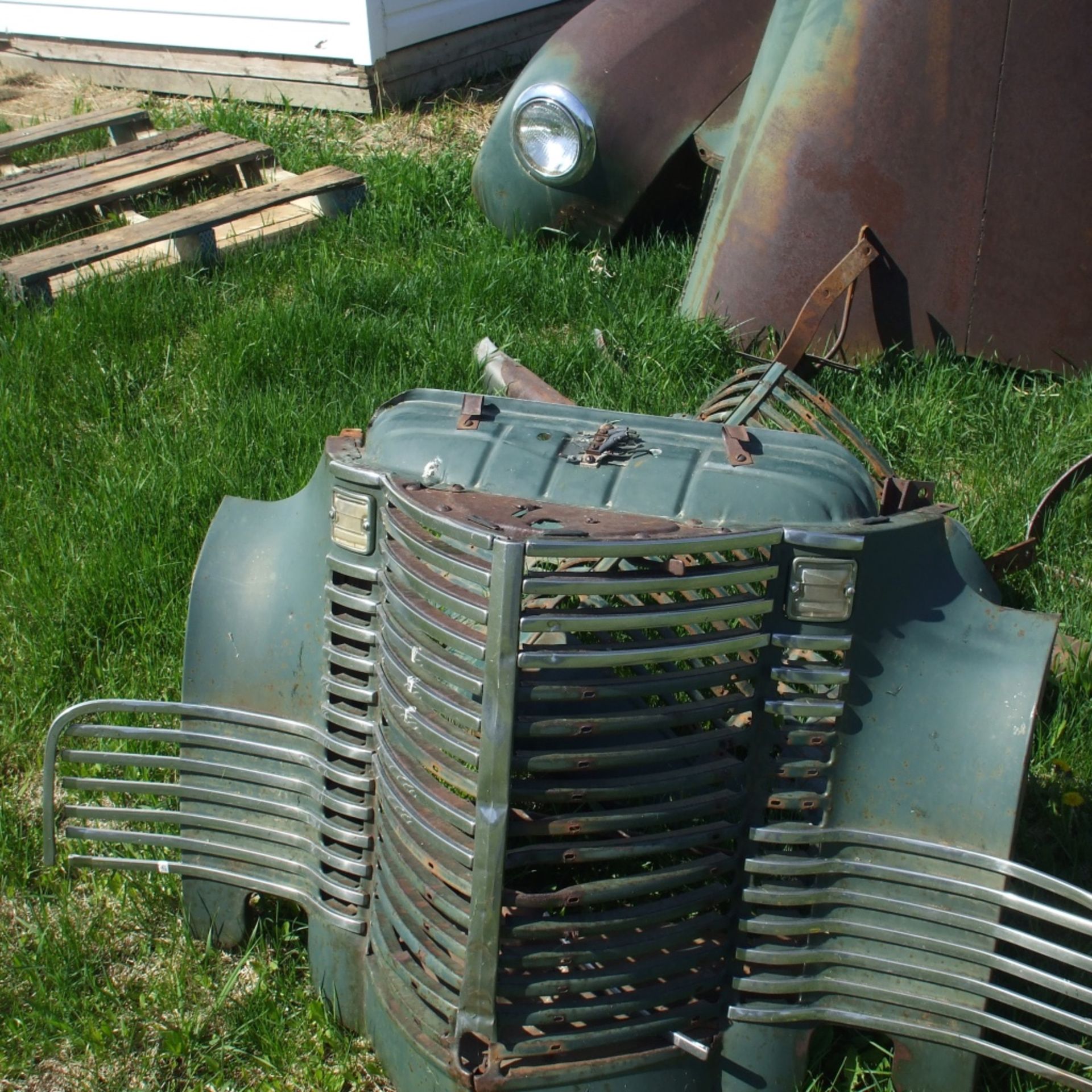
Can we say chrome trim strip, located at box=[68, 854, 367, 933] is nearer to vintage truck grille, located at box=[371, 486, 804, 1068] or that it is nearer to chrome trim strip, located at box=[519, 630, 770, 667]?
vintage truck grille, located at box=[371, 486, 804, 1068]

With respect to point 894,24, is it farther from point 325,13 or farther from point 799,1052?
point 325,13

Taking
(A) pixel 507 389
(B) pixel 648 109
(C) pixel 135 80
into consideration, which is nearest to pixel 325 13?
(C) pixel 135 80

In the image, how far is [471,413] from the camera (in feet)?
6.77

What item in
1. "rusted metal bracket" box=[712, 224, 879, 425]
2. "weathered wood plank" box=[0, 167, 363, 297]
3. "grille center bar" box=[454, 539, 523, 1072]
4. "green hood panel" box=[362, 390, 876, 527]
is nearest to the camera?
"grille center bar" box=[454, 539, 523, 1072]

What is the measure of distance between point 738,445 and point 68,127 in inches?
190

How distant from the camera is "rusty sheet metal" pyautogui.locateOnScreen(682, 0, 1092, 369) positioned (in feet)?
10.9

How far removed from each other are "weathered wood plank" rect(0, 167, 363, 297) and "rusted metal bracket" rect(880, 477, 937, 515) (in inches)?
129

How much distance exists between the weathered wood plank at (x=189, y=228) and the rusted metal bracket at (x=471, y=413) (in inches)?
110

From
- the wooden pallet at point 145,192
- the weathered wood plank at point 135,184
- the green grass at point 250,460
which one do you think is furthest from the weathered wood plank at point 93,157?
the green grass at point 250,460

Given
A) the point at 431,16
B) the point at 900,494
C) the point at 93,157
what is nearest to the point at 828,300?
the point at 900,494

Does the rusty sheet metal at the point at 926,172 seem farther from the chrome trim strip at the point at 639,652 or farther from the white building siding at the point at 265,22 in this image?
the white building siding at the point at 265,22

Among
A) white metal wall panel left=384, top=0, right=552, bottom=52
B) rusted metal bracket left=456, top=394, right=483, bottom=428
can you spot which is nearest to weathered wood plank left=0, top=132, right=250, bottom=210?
white metal wall panel left=384, top=0, right=552, bottom=52

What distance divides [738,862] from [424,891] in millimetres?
463

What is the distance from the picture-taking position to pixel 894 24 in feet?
10.9
